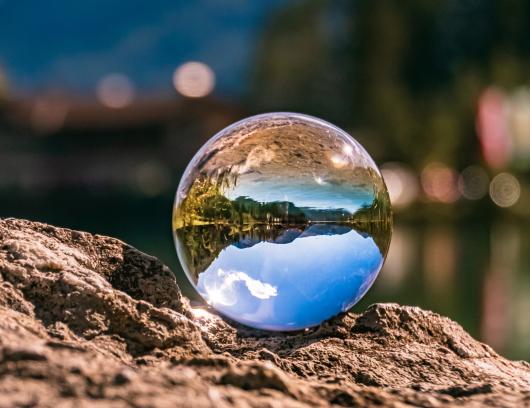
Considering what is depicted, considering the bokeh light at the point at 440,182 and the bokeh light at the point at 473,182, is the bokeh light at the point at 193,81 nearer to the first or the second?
the bokeh light at the point at 440,182

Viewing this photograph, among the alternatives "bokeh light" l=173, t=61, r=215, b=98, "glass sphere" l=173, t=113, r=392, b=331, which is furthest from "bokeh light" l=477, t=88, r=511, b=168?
"glass sphere" l=173, t=113, r=392, b=331

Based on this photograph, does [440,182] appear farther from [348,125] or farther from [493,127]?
[348,125]

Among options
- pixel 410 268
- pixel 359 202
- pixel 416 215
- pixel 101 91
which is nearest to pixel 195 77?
pixel 101 91

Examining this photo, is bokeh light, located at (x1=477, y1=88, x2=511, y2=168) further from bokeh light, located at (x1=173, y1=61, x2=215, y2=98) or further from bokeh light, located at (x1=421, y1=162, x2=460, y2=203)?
bokeh light, located at (x1=173, y1=61, x2=215, y2=98)

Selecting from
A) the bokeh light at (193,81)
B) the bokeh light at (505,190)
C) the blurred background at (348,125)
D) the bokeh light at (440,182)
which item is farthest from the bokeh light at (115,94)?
the bokeh light at (505,190)

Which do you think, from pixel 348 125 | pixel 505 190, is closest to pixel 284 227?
pixel 505 190
